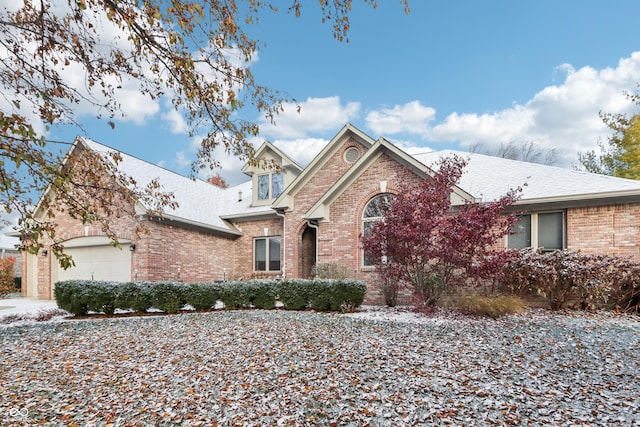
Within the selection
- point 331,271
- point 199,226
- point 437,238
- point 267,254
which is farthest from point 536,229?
point 199,226

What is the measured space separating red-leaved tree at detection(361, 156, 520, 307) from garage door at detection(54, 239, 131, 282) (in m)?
9.55

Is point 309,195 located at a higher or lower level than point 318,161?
lower

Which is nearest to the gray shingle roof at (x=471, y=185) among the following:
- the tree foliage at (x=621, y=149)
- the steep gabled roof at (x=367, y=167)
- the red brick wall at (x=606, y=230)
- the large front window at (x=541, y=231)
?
the red brick wall at (x=606, y=230)

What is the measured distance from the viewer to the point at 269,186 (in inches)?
675

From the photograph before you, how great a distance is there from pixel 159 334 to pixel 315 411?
14.6ft

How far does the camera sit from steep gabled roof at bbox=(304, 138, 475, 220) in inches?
447

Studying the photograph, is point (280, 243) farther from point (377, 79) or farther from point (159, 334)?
point (159, 334)

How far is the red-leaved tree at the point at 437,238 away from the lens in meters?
8.10

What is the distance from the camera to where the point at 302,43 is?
27.2 ft

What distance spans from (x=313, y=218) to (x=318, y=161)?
2.65 m

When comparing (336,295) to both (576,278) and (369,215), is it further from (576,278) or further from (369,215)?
(576,278)

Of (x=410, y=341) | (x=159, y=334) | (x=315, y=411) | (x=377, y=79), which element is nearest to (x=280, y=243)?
(x=377, y=79)

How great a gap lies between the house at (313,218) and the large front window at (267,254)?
5 cm

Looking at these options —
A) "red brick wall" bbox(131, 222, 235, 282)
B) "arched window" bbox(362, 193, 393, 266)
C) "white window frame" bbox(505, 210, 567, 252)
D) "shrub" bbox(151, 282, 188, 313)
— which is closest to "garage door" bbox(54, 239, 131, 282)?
"red brick wall" bbox(131, 222, 235, 282)
